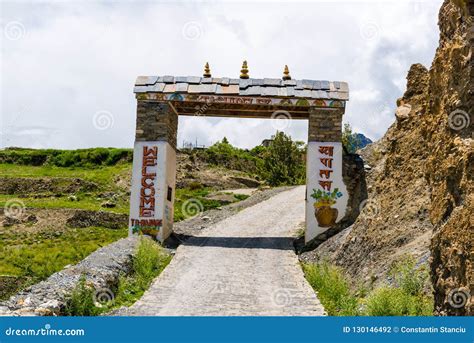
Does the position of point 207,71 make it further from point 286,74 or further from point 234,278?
point 234,278

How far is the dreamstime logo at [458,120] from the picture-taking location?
25.2 feet

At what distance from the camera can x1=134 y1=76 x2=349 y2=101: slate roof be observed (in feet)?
60.9

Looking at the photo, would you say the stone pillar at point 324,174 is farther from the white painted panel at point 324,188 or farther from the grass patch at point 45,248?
the grass patch at point 45,248

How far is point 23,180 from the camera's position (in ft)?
141

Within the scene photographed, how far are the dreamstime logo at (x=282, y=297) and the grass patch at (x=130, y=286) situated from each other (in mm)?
2694

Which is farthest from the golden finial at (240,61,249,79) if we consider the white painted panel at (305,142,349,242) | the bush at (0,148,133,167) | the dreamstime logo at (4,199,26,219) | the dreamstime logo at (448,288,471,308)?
the bush at (0,148,133,167)

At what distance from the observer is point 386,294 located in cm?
910

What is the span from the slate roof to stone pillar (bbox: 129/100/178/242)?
65cm

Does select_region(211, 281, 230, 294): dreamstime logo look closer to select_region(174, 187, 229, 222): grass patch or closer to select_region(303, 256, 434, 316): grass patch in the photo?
select_region(303, 256, 434, 316): grass patch

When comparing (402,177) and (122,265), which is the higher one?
(402,177)

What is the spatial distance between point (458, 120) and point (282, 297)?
498cm

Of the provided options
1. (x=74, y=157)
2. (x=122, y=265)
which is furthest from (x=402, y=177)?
(x=74, y=157)

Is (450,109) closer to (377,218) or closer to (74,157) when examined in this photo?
(377,218)

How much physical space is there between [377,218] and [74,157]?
44110 mm
